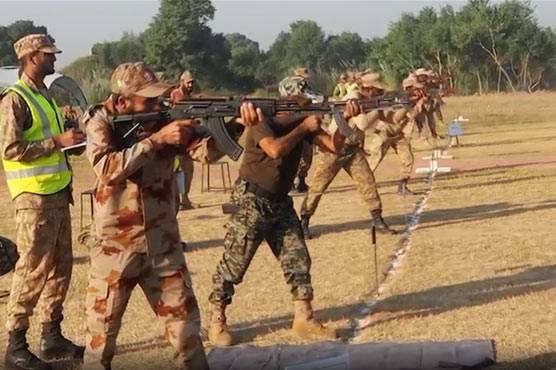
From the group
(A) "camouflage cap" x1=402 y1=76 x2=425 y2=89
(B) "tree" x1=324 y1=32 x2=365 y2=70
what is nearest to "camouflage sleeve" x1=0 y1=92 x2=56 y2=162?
(A) "camouflage cap" x1=402 y1=76 x2=425 y2=89

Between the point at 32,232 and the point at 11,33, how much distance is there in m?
60.1

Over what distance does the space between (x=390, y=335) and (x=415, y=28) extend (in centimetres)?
6367

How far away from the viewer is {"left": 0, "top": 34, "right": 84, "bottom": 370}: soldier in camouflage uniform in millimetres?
7020

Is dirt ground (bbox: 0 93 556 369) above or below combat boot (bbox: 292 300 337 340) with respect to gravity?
below

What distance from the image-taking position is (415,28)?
70000 millimetres

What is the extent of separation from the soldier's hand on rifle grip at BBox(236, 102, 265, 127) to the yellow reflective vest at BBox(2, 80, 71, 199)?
1.34 metres

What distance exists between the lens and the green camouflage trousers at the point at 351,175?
12555mm

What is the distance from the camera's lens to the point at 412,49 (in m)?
67.6

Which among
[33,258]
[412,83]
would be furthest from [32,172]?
[412,83]

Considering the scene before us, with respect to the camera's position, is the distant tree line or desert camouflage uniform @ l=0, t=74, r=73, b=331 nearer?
desert camouflage uniform @ l=0, t=74, r=73, b=331

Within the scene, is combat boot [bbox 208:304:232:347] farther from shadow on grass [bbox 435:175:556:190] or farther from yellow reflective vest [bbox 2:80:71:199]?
shadow on grass [bbox 435:175:556:190]

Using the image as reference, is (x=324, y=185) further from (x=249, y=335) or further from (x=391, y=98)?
(x=249, y=335)

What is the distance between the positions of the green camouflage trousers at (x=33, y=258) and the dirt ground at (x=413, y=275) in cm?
86

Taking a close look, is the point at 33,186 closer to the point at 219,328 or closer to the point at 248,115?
the point at 248,115
